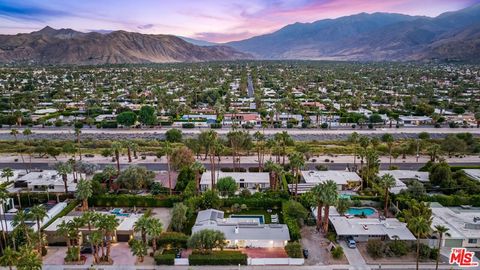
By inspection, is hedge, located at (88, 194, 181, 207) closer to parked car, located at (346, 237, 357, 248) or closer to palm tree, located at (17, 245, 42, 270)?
palm tree, located at (17, 245, 42, 270)

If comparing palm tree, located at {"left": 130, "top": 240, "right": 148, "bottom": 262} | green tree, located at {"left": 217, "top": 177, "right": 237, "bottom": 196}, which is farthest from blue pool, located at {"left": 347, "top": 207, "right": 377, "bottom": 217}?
palm tree, located at {"left": 130, "top": 240, "right": 148, "bottom": 262}

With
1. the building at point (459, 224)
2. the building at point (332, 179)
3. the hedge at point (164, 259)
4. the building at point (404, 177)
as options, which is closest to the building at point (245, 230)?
the hedge at point (164, 259)

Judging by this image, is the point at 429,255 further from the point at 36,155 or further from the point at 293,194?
the point at 36,155

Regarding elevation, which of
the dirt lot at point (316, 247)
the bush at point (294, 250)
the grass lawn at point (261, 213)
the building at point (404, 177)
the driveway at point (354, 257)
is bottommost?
the driveway at point (354, 257)

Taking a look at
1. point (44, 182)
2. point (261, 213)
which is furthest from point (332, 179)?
point (44, 182)

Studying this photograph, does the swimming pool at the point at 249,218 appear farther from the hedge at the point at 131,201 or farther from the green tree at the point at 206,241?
the hedge at the point at 131,201

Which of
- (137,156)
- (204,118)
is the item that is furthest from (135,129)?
(137,156)
